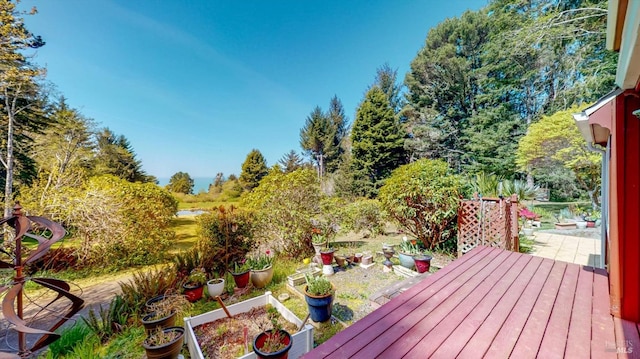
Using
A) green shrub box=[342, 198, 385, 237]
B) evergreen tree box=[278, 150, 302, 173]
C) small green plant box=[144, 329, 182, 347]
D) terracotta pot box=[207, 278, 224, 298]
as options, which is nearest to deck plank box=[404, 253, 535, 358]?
small green plant box=[144, 329, 182, 347]

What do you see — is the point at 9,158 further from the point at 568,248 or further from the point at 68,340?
the point at 568,248

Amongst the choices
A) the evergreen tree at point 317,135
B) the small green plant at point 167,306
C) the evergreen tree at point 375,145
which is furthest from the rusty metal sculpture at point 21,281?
the evergreen tree at point 317,135

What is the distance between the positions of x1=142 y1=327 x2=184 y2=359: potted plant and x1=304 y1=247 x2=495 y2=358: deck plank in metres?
1.95

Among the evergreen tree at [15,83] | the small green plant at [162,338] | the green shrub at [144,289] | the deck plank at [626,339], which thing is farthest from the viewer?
the evergreen tree at [15,83]

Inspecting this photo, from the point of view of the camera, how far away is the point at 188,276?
4.74 metres

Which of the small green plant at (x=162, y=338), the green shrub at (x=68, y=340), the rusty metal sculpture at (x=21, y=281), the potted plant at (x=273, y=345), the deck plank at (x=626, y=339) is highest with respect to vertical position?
the rusty metal sculpture at (x=21, y=281)

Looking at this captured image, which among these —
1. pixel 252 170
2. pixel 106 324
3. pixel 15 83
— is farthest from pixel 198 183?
pixel 106 324

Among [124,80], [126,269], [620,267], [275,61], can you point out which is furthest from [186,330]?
[275,61]

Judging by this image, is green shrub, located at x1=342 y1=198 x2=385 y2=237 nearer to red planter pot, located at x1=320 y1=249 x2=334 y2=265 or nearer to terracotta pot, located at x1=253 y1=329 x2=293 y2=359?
red planter pot, located at x1=320 y1=249 x2=334 y2=265

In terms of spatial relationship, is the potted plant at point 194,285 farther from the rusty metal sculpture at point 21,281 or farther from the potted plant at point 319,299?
the potted plant at point 319,299

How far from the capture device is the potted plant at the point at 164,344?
2566mm

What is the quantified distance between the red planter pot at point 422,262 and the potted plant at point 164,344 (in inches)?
166

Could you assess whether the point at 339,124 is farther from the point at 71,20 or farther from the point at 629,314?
the point at 629,314

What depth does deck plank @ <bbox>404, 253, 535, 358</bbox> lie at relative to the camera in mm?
1701
